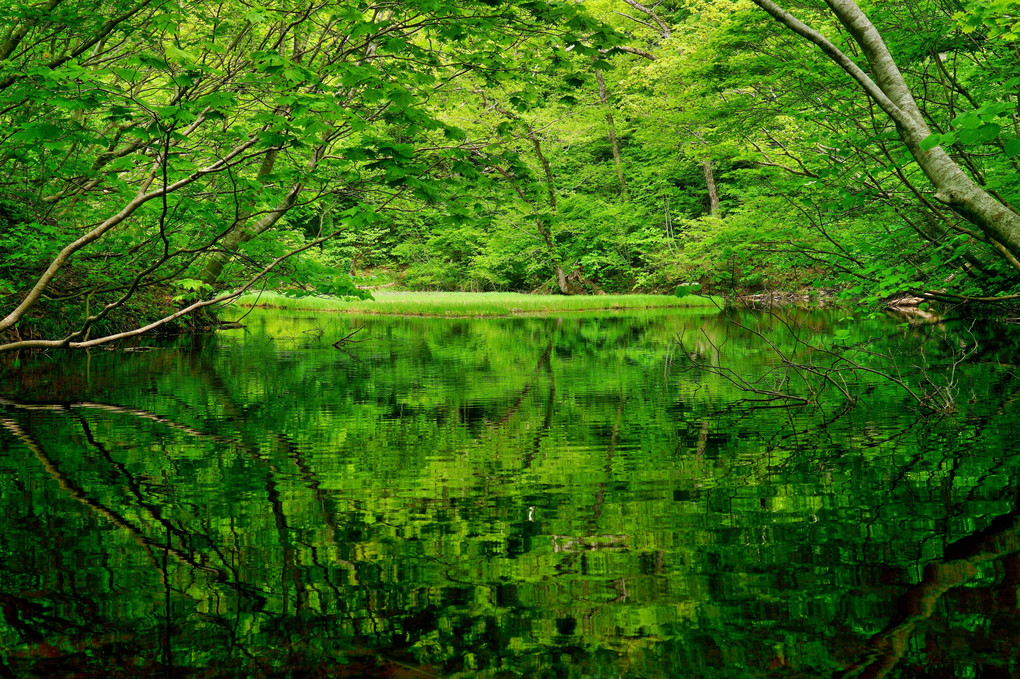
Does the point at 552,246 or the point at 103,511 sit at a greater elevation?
the point at 552,246

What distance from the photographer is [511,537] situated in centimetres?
416

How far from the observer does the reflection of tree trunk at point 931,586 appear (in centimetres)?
272

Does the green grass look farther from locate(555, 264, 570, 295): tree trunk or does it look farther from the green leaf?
the green leaf

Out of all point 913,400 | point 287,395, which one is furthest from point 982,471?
point 287,395

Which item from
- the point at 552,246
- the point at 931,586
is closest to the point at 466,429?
the point at 931,586

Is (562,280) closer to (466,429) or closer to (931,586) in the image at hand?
(466,429)

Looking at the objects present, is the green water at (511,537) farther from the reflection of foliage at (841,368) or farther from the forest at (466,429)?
the reflection of foliage at (841,368)

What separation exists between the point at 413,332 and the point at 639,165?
955 inches

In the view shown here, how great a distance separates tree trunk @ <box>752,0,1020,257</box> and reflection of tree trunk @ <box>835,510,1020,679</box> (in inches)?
68.8

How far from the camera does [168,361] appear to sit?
14164 mm

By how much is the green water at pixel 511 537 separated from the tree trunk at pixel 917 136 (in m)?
1.69

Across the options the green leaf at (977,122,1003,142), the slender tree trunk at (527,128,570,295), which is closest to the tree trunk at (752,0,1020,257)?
the green leaf at (977,122,1003,142)

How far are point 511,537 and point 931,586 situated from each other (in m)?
1.99

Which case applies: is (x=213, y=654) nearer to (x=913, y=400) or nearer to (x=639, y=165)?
(x=913, y=400)
